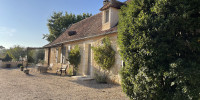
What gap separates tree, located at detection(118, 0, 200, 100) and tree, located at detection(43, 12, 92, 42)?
20.3 meters

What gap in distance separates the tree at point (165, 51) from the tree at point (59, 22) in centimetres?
2028

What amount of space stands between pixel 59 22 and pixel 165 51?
22.0 metres

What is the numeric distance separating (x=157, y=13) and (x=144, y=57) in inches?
46.0

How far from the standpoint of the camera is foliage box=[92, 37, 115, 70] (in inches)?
292

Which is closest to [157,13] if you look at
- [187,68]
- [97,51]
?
[187,68]

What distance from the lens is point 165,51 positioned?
3.08 m

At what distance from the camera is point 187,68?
2699 millimetres

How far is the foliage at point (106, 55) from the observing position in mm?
7426

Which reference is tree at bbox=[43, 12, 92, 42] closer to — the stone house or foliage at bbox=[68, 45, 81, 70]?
the stone house

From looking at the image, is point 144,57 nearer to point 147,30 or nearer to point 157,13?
point 147,30

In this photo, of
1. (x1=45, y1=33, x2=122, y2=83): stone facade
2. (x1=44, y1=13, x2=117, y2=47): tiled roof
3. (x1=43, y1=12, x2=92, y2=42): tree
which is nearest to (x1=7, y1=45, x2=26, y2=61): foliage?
(x1=43, y1=12, x2=92, y2=42): tree

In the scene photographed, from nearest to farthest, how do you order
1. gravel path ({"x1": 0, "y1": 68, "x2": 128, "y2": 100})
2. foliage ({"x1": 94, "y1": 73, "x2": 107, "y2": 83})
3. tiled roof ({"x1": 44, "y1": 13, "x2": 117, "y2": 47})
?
gravel path ({"x1": 0, "y1": 68, "x2": 128, "y2": 100})
foliage ({"x1": 94, "y1": 73, "x2": 107, "y2": 83})
tiled roof ({"x1": 44, "y1": 13, "x2": 117, "y2": 47})

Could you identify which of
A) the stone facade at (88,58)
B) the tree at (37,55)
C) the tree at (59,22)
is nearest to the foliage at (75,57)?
the stone facade at (88,58)

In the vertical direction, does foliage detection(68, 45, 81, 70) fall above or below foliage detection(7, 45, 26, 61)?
below
